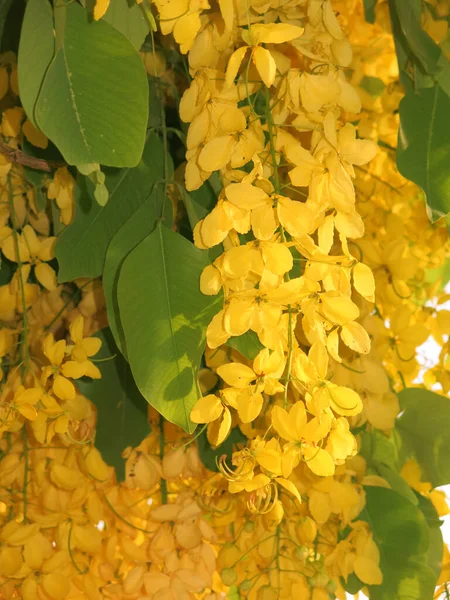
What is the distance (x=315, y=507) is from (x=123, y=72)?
248mm

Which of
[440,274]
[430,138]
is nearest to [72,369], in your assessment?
[430,138]

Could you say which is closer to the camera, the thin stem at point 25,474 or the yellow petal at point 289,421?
the yellow petal at point 289,421

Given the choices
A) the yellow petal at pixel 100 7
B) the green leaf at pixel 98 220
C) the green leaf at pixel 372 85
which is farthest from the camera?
the green leaf at pixel 372 85

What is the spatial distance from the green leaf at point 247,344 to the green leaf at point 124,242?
2.0 inches

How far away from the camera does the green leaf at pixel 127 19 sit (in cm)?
37

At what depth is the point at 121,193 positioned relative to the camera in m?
0.43

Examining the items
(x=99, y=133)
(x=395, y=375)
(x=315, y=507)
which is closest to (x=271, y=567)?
(x=315, y=507)

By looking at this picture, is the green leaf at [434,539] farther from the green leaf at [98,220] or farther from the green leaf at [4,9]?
the green leaf at [4,9]

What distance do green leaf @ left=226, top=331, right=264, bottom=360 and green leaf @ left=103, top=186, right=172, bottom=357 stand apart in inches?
2.0

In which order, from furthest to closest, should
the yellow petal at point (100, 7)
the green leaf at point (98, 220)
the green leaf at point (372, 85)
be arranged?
1. the green leaf at point (372, 85)
2. the green leaf at point (98, 220)
3. the yellow petal at point (100, 7)

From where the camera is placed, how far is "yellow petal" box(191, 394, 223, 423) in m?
0.33

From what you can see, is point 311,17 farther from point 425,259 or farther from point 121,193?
point 425,259

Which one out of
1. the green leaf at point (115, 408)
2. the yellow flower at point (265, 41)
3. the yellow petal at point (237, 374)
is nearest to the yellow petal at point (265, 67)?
the yellow flower at point (265, 41)

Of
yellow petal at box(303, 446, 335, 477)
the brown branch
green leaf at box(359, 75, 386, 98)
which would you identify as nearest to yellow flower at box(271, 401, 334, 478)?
yellow petal at box(303, 446, 335, 477)
